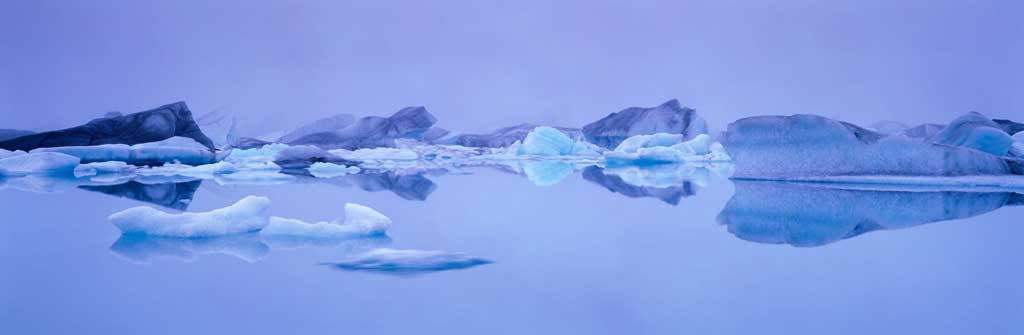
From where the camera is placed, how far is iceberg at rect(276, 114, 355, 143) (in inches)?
149

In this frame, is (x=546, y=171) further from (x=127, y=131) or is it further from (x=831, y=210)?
(x=127, y=131)

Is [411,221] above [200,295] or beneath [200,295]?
above

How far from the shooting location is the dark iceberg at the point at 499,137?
4125 millimetres

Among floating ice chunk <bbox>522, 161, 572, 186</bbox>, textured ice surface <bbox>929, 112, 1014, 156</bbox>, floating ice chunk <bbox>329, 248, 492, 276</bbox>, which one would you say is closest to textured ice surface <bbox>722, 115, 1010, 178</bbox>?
textured ice surface <bbox>929, 112, 1014, 156</bbox>

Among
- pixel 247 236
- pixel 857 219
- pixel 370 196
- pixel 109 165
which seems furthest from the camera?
pixel 109 165

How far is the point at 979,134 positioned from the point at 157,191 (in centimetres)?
421

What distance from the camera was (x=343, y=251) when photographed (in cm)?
229

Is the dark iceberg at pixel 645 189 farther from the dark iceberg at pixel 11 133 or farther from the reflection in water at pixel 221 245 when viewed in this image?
the dark iceberg at pixel 11 133

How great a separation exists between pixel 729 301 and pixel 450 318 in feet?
2.67

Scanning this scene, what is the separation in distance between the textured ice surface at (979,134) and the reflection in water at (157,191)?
3805 mm

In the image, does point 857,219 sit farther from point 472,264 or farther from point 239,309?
point 239,309

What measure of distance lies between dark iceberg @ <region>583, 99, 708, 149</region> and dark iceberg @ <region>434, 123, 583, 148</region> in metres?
0.12

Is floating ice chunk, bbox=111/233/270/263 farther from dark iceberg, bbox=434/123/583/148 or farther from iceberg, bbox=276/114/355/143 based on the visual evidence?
dark iceberg, bbox=434/123/583/148

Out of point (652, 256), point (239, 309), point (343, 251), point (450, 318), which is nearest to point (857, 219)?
point (652, 256)
